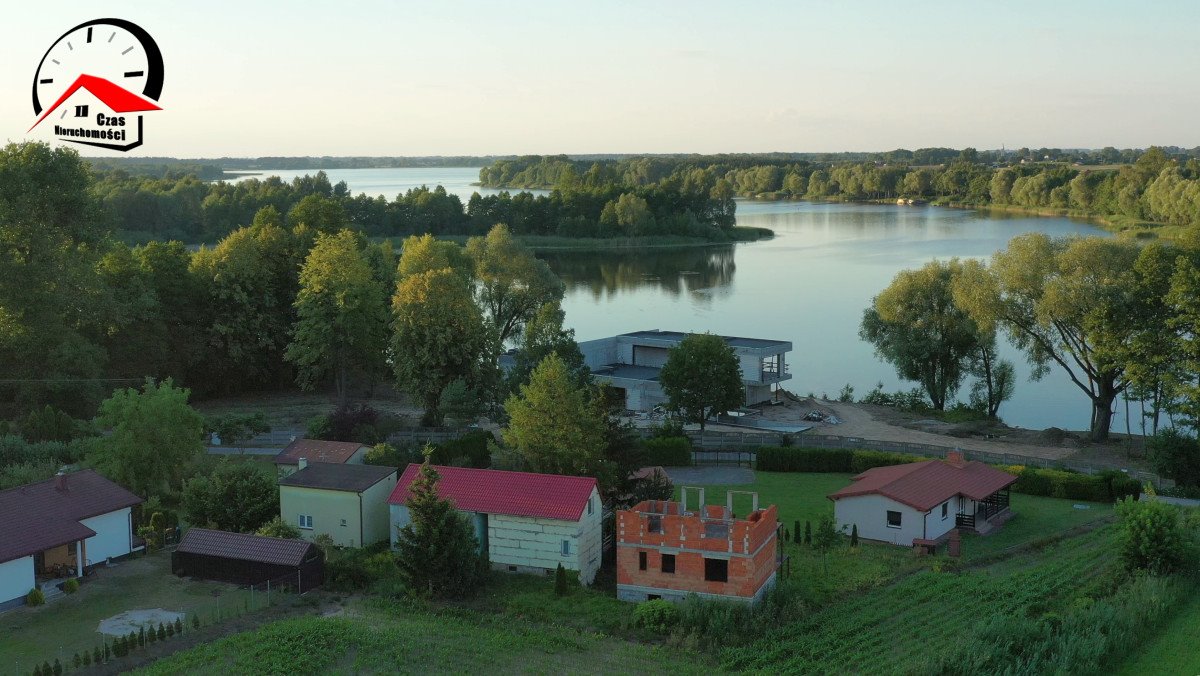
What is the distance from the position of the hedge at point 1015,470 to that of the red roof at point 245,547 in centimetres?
1794

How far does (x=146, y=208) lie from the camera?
4080 inches

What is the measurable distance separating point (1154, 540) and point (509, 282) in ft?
124

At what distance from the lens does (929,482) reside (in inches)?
1220

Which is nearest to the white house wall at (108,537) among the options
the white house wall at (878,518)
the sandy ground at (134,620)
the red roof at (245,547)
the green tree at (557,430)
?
the red roof at (245,547)

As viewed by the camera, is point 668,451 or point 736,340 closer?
point 668,451

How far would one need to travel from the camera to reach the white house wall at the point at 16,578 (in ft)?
78.5

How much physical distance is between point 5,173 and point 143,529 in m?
21.2

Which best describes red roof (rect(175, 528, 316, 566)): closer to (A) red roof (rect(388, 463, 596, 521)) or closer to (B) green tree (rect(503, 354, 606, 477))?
(A) red roof (rect(388, 463, 596, 521))

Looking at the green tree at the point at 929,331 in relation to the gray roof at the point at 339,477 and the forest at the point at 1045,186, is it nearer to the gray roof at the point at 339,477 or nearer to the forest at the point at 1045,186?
the gray roof at the point at 339,477

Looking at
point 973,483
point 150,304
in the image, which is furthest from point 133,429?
point 973,483

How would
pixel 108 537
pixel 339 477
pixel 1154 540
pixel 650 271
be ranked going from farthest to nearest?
pixel 650 271
pixel 339 477
pixel 108 537
pixel 1154 540

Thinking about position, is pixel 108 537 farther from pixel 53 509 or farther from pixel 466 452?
pixel 466 452

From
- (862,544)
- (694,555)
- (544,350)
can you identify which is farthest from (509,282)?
(694,555)

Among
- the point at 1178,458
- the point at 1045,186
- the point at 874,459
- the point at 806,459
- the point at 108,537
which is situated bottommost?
the point at 806,459
